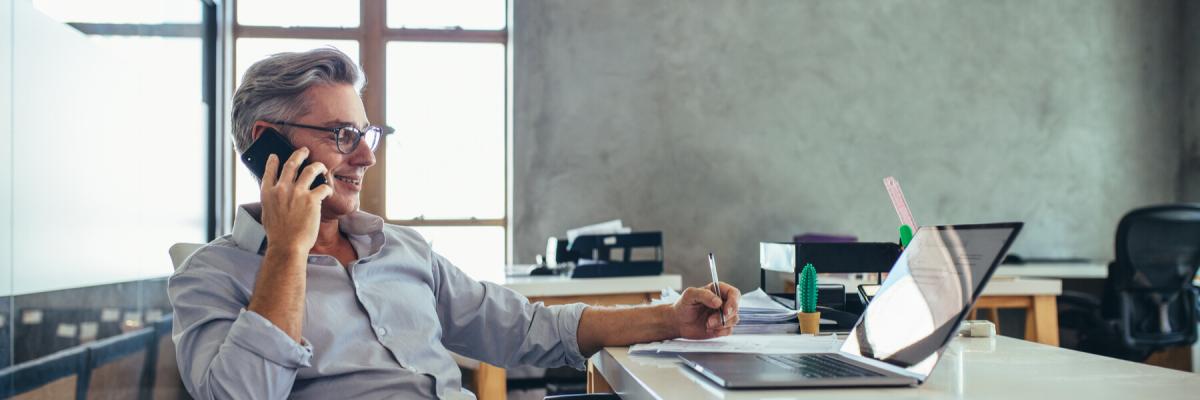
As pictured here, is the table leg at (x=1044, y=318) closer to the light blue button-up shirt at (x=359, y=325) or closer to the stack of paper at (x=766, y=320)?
the stack of paper at (x=766, y=320)

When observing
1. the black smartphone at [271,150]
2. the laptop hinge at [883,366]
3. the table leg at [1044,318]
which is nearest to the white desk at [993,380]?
the laptop hinge at [883,366]

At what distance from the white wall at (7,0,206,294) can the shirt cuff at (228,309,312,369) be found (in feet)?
4.04

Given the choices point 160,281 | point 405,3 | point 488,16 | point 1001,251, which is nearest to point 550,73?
point 488,16

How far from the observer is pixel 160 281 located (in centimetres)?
338

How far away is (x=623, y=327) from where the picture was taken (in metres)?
1.48

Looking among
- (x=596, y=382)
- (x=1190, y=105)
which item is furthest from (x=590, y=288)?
(x=1190, y=105)

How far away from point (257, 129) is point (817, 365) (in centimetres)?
96

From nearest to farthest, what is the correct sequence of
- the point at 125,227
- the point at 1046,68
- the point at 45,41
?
1. the point at 45,41
2. the point at 125,227
3. the point at 1046,68

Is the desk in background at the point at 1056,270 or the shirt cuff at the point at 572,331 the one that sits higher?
the shirt cuff at the point at 572,331

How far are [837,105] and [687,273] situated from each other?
128 cm

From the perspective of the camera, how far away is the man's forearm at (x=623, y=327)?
1.45m

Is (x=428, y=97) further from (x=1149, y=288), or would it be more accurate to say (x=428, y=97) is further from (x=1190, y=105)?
(x=1190, y=105)

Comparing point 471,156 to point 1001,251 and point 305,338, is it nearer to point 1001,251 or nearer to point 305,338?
point 305,338

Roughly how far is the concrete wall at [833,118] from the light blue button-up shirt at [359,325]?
3.22 meters
